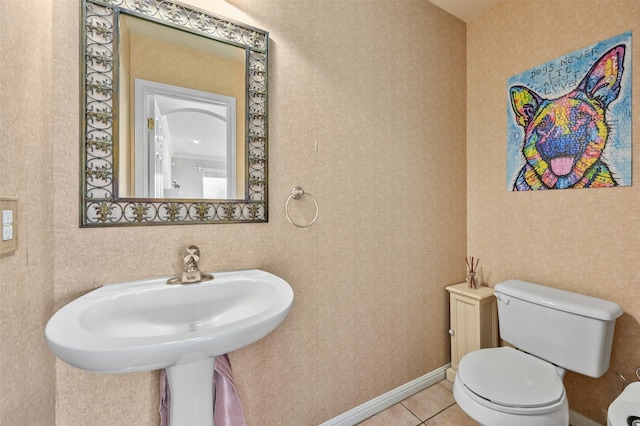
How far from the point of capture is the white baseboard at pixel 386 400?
4.57 feet

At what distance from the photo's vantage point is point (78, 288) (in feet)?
2.91

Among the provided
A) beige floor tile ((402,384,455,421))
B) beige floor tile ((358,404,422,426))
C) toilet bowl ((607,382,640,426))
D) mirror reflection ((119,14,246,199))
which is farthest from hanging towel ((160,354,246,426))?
toilet bowl ((607,382,640,426))

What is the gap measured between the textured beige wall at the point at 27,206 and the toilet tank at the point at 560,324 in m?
1.90

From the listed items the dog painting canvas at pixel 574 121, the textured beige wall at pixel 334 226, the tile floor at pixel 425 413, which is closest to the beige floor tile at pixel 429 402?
the tile floor at pixel 425 413

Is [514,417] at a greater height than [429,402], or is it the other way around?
[514,417]

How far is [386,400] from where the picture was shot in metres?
1.53

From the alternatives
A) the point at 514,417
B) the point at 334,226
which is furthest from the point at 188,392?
the point at 514,417

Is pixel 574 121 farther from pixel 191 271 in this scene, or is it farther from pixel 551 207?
pixel 191 271

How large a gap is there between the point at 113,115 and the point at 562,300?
2.01m

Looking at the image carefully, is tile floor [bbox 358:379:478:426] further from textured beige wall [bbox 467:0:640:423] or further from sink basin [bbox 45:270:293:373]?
sink basin [bbox 45:270:293:373]

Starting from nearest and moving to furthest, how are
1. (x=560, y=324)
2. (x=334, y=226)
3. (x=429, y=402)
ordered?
1. (x=560, y=324)
2. (x=334, y=226)
3. (x=429, y=402)

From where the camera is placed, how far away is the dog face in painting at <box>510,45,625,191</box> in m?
1.29

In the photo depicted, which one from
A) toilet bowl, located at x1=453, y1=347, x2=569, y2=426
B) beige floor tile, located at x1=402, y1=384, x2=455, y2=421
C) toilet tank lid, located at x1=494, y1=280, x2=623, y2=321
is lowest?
beige floor tile, located at x1=402, y1=384, x2=455, y2=421

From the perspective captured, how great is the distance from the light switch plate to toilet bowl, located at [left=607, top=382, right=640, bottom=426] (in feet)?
5.64
